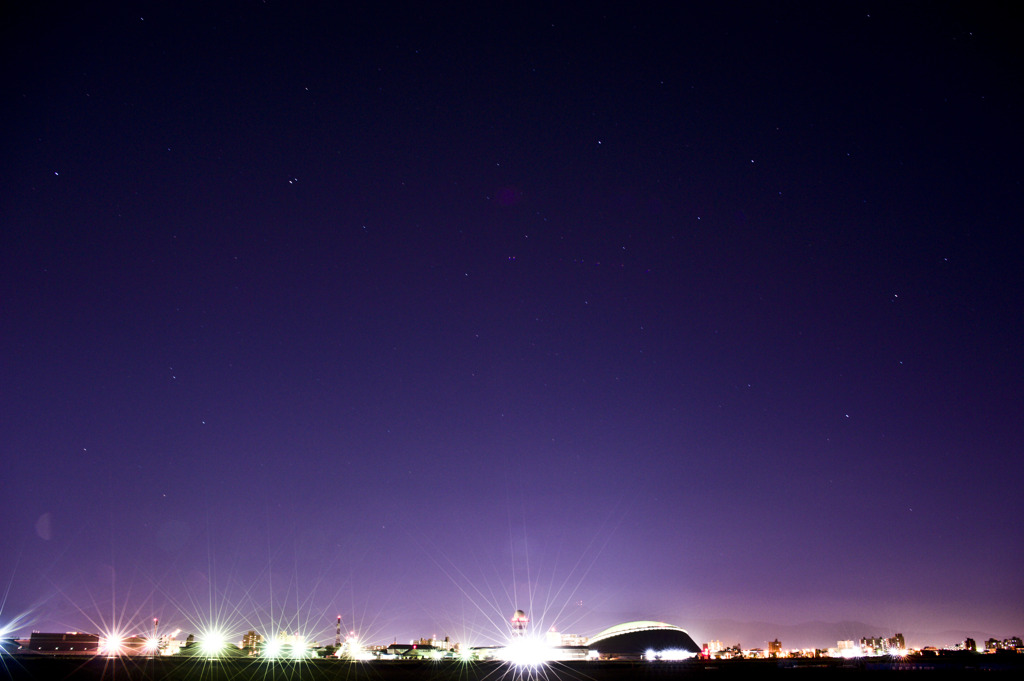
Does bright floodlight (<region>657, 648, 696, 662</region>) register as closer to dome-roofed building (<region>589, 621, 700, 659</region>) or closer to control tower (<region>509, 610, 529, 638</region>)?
dome-roofed building (<region>589, 621, 700, 659</region>)

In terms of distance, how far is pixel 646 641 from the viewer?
157500 mm

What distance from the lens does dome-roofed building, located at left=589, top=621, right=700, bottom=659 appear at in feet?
497

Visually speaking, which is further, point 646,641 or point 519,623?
point 519,623

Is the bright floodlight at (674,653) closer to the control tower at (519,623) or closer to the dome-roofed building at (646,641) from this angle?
the dome-roofed building at (646,641)

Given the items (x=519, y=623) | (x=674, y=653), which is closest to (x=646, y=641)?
(x=674, y=653)

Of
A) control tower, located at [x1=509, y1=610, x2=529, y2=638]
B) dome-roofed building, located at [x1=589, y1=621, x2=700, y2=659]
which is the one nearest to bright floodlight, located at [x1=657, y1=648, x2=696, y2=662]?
dome-roofed building, located at [x1=589, y1=621, x2=700, y2=659]

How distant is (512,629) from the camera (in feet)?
593

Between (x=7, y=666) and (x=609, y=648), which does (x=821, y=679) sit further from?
(x=609, y=648)

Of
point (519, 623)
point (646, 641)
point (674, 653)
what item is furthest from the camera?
point (519, 623)

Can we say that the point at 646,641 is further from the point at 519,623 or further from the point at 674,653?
the point at 519,623

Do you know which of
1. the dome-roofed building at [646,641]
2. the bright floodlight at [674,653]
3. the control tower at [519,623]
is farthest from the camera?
the control tower at [519,623]

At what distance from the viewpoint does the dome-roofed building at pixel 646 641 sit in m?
152

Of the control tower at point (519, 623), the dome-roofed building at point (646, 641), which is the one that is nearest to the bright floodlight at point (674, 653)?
the dome-roofed building at point (646, 641)

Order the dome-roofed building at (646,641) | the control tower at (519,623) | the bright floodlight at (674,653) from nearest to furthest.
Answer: the bright floodlight at (674,653) → the dome-roofed building at (646,641) → the control tower at (519,623)
